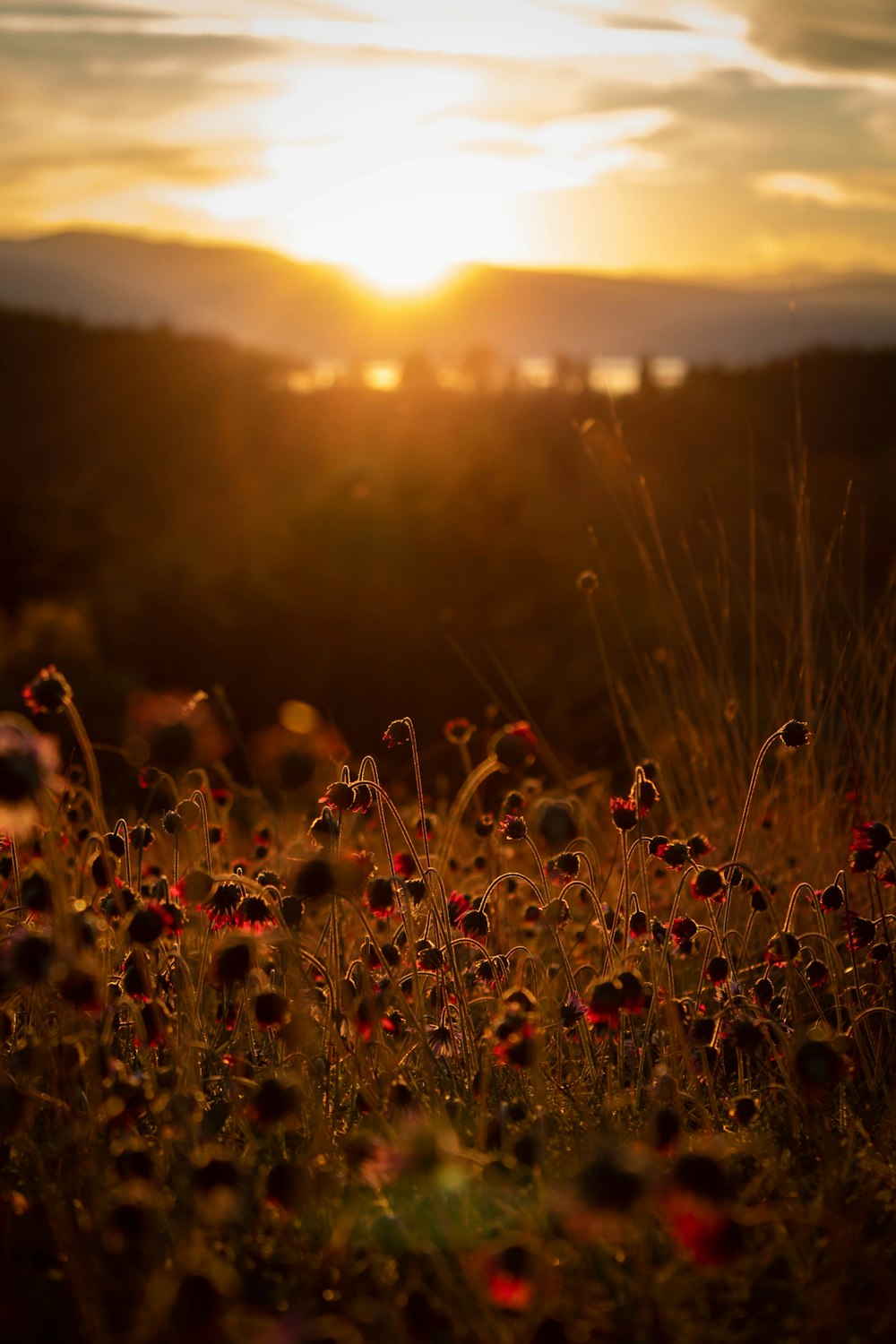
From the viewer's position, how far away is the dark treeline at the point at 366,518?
8836 mm

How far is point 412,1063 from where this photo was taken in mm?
2289

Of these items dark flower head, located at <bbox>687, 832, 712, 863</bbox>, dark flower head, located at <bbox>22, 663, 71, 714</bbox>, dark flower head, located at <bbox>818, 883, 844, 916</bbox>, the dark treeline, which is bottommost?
the dark treeline

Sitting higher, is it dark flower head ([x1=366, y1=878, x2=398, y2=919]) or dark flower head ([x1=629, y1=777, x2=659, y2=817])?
dark flower head ([x1=629, y1=777, x2=659, y2=817])

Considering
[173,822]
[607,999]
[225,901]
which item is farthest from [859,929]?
[173,822]

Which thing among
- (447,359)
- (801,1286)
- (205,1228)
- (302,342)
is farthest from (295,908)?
(302,342)

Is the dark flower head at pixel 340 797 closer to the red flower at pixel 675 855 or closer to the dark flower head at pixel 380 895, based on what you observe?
the dark flower head at pixel 380 895

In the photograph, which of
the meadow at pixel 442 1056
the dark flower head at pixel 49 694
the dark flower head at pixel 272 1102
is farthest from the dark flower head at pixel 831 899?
the dark flower head at pixel 49 694

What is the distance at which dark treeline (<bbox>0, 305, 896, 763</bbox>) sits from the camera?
29.0ft

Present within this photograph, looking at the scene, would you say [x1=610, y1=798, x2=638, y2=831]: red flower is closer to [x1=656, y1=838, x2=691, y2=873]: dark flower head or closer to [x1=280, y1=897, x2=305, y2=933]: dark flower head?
[x1=656, y1=838, x2=691, y2=873]: dark flower head

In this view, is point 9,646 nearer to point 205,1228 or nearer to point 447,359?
point 205,1228

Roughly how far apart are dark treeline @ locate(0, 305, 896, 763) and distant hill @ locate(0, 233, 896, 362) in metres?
19.3

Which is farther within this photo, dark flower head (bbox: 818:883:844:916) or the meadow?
dark flower head (bbox: 818:883:844:916)

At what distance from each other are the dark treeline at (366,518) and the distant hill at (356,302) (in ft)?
63.4

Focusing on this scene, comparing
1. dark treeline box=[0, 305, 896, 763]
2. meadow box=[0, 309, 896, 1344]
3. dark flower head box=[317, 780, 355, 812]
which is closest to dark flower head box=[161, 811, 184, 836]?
meadow box=[0, 309, 896, 1344]
